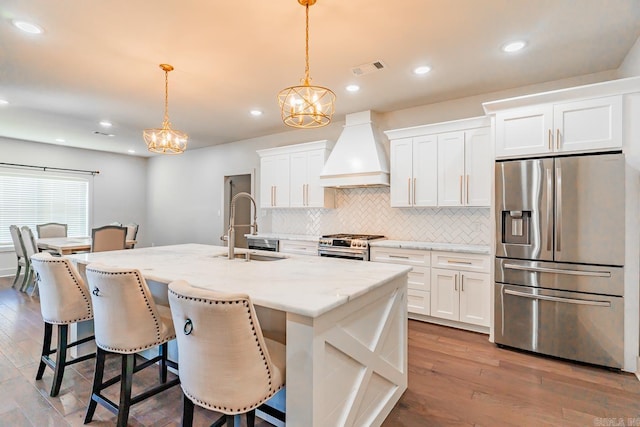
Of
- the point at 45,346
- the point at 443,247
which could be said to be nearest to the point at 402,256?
the point at 443,247

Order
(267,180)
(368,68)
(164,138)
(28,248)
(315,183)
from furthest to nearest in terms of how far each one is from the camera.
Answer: (267,180) → (28,248) → (315,183) → (164,138) → (368,68)

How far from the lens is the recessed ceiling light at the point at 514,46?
2648 mm

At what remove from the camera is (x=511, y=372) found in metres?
2.59

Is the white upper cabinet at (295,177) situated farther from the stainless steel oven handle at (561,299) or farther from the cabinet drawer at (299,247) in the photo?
the stainless steel oven handle at (561,299)

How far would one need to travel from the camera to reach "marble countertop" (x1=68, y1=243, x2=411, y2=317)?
4.64 feet

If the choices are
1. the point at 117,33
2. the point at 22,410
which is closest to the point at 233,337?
the point at 22,410

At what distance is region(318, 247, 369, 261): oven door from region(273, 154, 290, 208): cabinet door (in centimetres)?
132

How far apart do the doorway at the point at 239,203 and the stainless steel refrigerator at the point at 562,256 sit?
4.63m

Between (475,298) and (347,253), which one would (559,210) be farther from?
(347,253)

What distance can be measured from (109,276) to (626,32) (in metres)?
4.04

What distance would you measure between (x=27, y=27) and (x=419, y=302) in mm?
4440

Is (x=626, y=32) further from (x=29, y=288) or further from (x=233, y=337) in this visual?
(x=29, y=288)

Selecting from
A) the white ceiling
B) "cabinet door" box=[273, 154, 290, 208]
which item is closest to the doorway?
"cabinet door" box=[273, 154, 290, 208]

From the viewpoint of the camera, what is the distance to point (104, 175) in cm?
758
